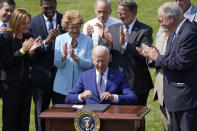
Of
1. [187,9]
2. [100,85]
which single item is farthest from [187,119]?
[187,9]

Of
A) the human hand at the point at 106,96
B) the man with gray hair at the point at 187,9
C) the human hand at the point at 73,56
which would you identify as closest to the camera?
the human hand at the point at 106,96

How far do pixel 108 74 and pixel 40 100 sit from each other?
56.6 inches

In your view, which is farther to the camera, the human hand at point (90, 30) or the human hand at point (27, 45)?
the human hand at point (90, 30)

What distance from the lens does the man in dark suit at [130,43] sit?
6965 mm

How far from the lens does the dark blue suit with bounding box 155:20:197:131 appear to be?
5.76 meters

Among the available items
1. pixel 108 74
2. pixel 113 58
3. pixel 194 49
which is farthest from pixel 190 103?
pixel 113 58

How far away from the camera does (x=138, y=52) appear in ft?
22.5

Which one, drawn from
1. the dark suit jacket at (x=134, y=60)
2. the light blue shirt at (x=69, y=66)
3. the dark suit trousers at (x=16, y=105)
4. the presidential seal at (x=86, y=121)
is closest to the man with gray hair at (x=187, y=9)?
the dark suit jacket at (x=134, y=60)

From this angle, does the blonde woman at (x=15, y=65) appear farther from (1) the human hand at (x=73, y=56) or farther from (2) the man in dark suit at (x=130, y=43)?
(2) the man in dark suit at (x=130, y=43)

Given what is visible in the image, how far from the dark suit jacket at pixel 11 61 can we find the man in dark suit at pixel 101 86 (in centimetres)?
95

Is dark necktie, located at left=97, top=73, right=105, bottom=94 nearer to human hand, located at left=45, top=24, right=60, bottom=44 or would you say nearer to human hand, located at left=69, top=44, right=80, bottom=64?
human hand, located at left=69, top=44, right=80, bottom=64

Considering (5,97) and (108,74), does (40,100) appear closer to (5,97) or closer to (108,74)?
(5,97)

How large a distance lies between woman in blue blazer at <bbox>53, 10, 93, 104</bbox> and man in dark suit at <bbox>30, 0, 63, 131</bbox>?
0.26 metres

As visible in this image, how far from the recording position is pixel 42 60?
731 cm
